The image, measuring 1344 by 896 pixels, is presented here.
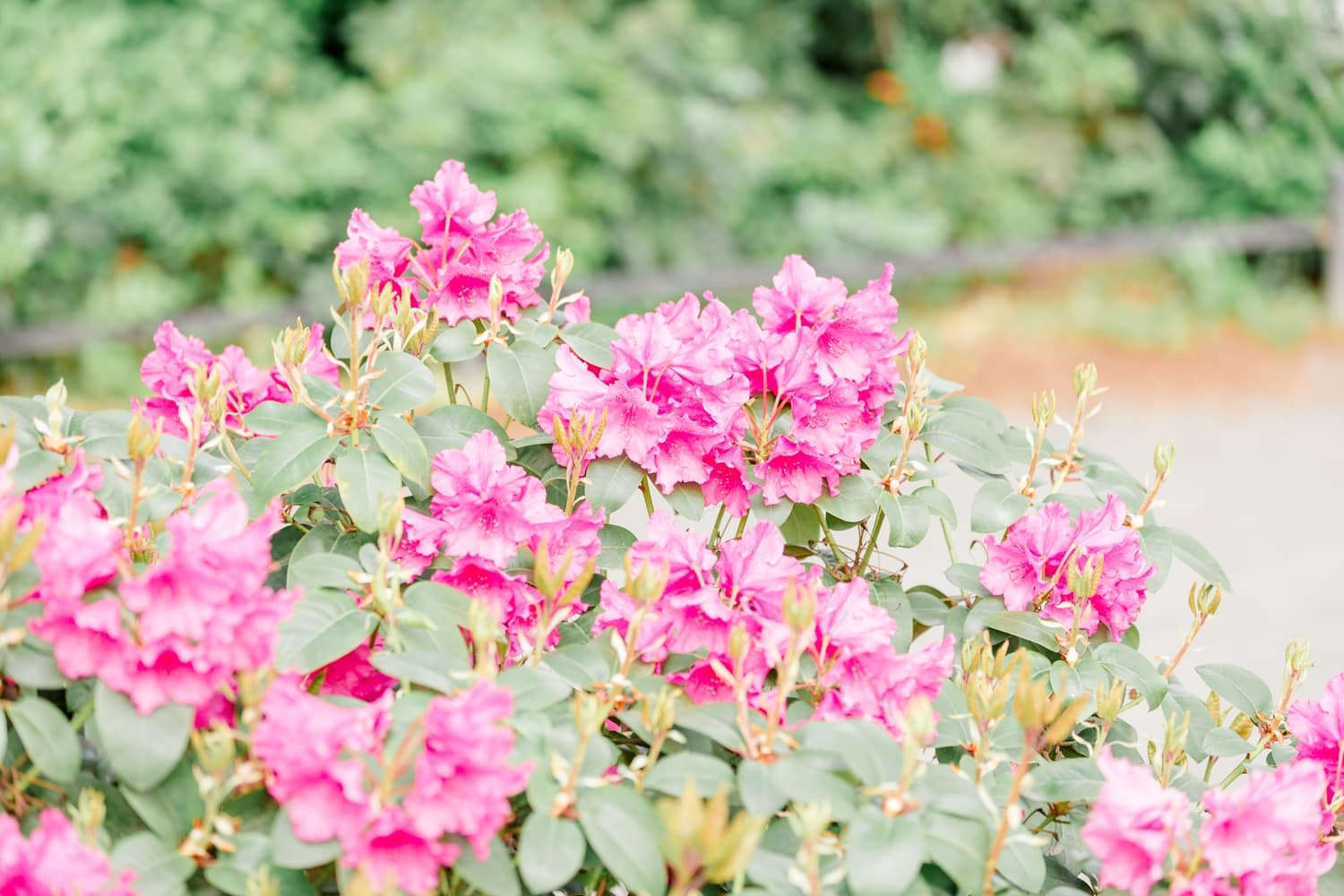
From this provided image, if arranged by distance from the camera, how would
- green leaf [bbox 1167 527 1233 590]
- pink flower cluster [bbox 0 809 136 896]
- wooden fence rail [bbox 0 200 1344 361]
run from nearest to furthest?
pink flower cluster [bbox 0 809 136 896]
green leaf [bbox 1167 527 1233 590]
wooden fence rail [bbox 0 200 1344 361]

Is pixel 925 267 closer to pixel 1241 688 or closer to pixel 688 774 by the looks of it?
pixel 1241 688

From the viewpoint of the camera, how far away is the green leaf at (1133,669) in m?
1.13

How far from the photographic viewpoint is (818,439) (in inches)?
46.7

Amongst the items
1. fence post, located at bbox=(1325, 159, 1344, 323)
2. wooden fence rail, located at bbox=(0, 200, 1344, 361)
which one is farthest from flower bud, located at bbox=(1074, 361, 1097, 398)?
fence post, located at bbox=(1325, 159, 1344, 323)

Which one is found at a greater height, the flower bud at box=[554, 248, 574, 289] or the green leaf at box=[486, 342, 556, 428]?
the flower bud at box=[554, 248, 574, 289]

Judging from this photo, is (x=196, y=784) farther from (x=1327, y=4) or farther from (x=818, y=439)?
(x=1327, y=4)

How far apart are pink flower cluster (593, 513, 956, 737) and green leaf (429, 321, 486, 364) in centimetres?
25

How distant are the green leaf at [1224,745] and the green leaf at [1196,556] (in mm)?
134

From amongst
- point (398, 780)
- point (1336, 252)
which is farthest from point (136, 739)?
→ point (1336, 252)

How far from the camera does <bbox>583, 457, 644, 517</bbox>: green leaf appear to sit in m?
1.15

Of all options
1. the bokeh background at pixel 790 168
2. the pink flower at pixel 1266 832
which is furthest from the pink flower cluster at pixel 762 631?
the bokeh background at pixel 790 168

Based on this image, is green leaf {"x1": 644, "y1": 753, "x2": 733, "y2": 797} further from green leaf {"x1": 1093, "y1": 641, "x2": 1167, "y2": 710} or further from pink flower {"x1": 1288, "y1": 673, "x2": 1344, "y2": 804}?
pink flower {"x1": 1288, "y1": 673, "x2": 1344, "y2": 804}

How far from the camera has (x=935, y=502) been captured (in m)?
1.23

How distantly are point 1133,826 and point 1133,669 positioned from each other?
0.86 ft
